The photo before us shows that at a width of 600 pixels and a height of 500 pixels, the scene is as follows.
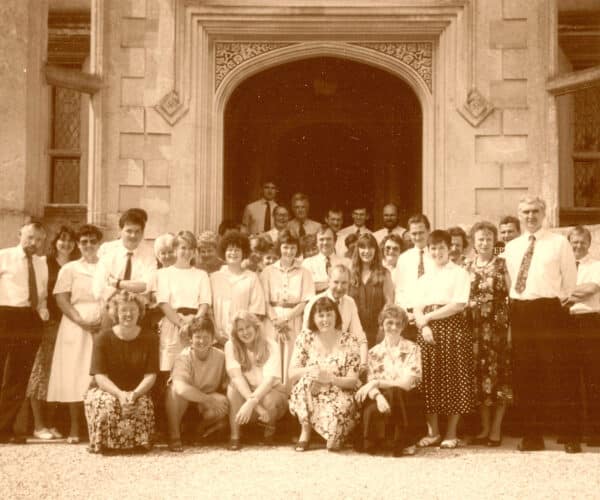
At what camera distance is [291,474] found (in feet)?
19.1

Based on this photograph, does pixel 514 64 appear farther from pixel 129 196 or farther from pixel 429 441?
pixel 429 441

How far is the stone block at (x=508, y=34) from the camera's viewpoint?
9766 millimetres

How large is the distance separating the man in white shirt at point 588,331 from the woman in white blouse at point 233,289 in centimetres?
234

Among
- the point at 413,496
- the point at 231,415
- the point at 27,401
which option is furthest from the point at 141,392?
the point at 413,496

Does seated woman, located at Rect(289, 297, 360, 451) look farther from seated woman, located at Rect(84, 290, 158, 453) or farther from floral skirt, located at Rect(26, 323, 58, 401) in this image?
floral skirt, located at Rect(26, 323, 58, 401)

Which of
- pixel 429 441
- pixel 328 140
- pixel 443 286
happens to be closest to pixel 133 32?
pixel 328 140

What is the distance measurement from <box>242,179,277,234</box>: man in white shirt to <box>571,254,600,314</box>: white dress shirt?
3939 mm

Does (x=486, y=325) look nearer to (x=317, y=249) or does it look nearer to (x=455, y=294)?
(x=455, y=294)

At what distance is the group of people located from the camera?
6812 mm

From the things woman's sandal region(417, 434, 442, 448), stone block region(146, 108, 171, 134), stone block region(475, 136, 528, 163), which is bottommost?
woman's sandal region(417, 434, 442, 448)

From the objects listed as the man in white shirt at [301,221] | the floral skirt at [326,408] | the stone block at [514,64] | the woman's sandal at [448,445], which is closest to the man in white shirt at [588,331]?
the woman's sandal at [448,445]

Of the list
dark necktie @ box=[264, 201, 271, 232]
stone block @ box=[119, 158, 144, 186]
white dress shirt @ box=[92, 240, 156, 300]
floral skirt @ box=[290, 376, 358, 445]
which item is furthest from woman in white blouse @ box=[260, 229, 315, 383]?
dark necktie @ box=[264, 201, 271, 232]

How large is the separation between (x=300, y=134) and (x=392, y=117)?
1292 mm

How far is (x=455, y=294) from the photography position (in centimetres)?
705
